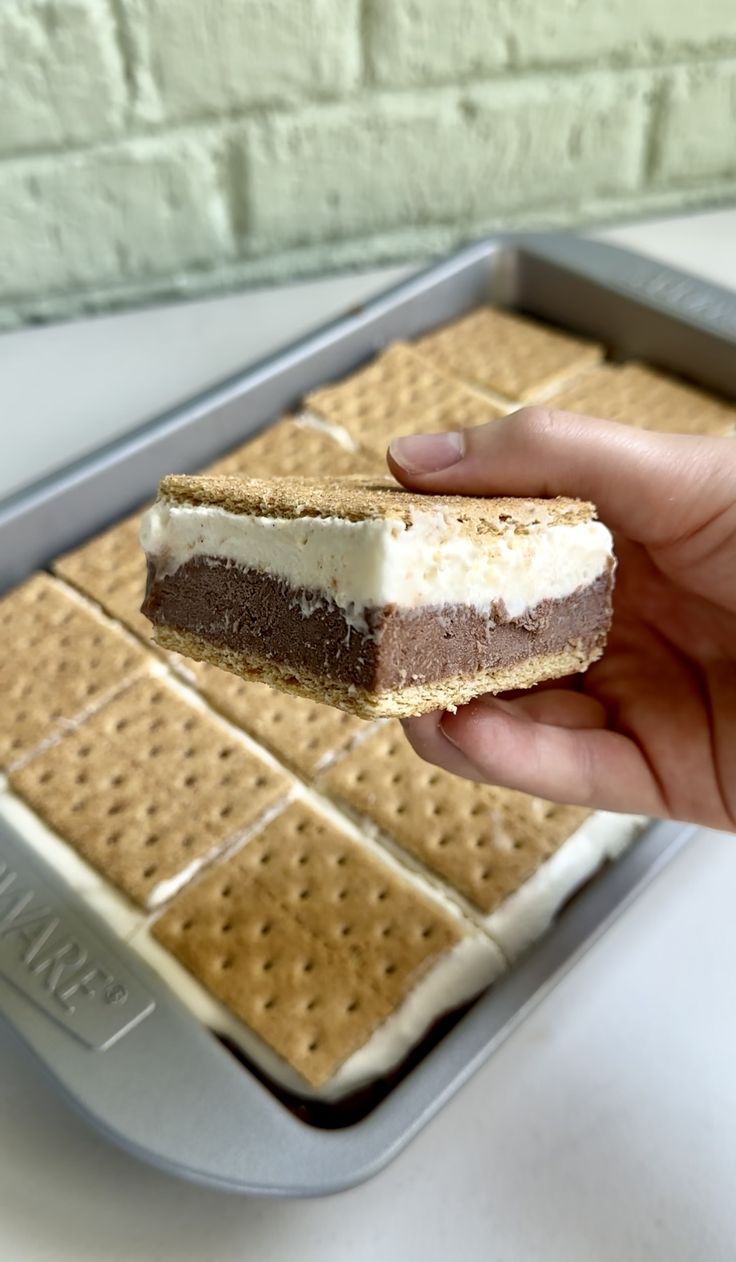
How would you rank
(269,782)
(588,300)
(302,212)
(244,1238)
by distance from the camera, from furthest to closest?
(302,212), (588,300), (269,782), (244,1238)

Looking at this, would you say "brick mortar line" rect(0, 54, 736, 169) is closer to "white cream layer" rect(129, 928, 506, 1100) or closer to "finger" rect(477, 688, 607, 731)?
"finger" rect(477, 688, 607, 731)

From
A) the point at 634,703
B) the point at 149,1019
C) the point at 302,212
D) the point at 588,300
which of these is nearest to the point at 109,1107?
the point at 149,1019

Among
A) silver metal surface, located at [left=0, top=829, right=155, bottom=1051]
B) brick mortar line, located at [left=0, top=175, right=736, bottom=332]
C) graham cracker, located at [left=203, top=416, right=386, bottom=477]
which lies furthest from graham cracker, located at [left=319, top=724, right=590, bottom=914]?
brick mortar line, located at [left=0, top=175, right=736, bottom=332]

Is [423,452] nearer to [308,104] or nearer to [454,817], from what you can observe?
[454,817]

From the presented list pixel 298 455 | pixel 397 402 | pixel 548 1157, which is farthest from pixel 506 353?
pixel 548 1157

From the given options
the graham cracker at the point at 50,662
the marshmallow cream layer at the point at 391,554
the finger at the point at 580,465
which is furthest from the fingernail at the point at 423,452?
the graham cracker at the point at 50,662

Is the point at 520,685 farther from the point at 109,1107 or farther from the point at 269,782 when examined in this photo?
the point at 109,1107
